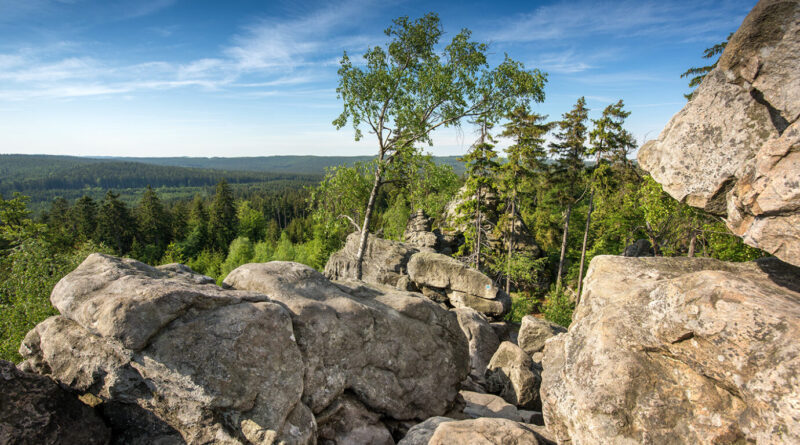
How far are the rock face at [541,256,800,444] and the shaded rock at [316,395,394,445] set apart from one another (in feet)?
Result: 14.3

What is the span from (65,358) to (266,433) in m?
4.60

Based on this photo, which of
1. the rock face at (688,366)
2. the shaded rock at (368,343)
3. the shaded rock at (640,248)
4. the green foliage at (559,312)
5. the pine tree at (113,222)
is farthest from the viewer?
the pine tree at (113,222)

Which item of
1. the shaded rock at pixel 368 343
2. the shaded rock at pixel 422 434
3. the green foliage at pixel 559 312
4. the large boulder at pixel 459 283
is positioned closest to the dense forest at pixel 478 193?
the green foliage at pixel 559 312

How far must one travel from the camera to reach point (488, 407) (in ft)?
41.6

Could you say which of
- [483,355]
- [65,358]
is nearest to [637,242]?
[483,355]

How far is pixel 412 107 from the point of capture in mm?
18547

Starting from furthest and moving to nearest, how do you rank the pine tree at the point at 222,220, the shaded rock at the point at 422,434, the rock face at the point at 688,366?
1. the pine tree at the point at 222,220
2. the shaded rock at the point at 422,434
3. the rock face at the point at 688,366

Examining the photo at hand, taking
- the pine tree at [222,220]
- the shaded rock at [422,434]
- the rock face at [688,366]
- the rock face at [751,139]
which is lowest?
the pine tree at [222,220]

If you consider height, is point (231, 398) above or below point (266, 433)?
above

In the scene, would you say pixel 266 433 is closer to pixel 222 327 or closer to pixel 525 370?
pixel 222 327

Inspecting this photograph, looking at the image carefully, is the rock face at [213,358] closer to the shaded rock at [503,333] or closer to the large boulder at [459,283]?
the shaded rock at [503,333]

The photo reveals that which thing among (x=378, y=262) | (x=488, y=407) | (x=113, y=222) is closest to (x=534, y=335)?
(x=488, y=407)

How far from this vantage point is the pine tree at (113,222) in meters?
68.4

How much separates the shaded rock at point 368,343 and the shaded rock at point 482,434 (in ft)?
9.35
